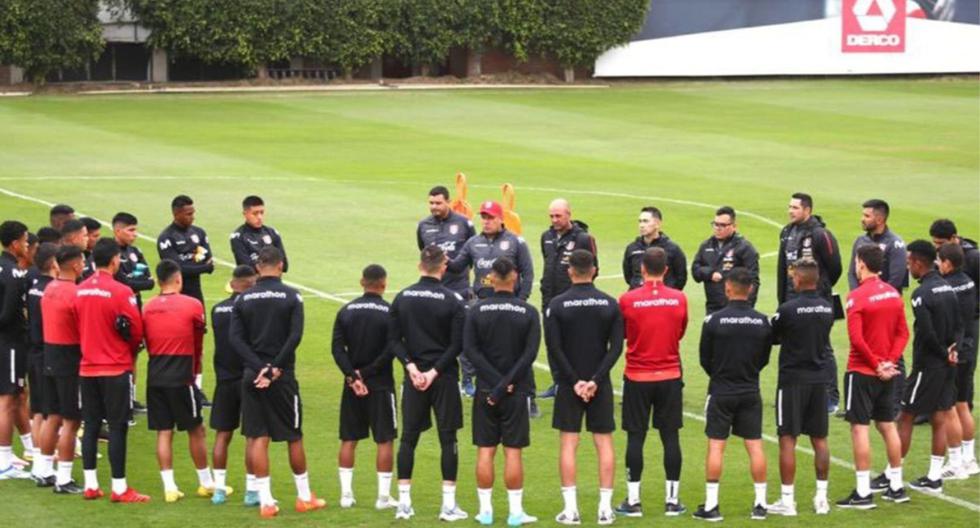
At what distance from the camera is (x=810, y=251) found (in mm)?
18250

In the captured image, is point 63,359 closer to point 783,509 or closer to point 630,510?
point 630,510

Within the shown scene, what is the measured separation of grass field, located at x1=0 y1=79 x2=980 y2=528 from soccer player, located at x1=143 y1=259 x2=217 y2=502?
1.92ft

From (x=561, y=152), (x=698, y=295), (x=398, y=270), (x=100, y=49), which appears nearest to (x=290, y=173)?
(x=561, y=152)

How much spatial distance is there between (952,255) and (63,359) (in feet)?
27.0

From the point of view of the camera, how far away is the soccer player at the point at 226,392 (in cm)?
1479

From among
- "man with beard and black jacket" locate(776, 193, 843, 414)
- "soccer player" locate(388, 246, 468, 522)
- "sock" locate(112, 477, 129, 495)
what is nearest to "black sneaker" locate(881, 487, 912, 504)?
"man with beard and black jacket" locate(776, 193, 843, 414)

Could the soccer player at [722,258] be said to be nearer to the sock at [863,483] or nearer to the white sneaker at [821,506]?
the sock at [863,483]

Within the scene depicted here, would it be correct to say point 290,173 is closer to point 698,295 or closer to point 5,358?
point 698,295

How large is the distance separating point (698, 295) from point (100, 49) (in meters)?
37.8

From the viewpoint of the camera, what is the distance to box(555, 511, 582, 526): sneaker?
14203mm

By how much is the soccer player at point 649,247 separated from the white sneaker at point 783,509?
13.5 feet

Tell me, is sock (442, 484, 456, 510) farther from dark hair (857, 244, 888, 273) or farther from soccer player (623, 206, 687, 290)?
soccer player (623, 206, 687, 290)

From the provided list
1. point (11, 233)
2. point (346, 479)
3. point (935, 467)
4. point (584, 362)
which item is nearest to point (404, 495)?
point (346, 479)

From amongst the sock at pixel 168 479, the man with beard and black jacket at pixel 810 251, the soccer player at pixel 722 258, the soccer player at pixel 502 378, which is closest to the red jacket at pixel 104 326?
the sock at pixel 168 479
